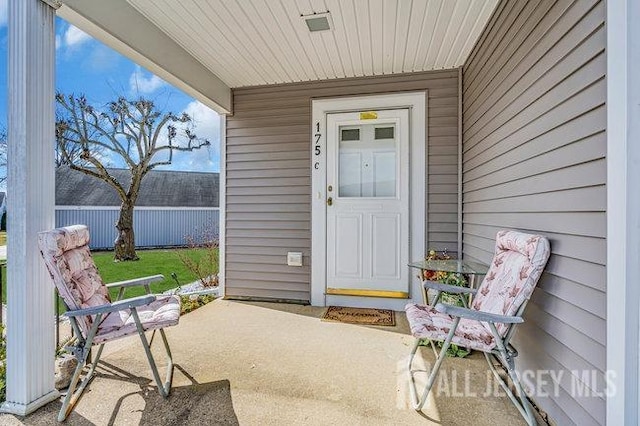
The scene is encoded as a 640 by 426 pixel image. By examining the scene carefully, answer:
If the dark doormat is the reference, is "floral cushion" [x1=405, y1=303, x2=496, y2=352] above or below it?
above

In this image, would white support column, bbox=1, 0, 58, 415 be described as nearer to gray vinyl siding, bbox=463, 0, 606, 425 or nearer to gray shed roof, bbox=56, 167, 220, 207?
gray vinyl siding, bbox=463, 0, 606, 425

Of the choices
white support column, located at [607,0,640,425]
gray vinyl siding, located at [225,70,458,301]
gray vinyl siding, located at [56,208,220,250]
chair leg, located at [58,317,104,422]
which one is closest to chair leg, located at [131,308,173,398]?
chair leg, located at [58,317,104,422]

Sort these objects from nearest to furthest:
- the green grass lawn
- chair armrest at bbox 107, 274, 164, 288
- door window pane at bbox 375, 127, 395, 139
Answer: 1. chair armrest at bbox 107, 274, 164, 288
2. door window pane at bbox 375, 127, 395, 139
3. the green grass lawn

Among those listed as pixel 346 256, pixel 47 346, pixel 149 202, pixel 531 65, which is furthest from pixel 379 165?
pixel 149 202

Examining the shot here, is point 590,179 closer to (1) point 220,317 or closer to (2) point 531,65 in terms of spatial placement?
(2) point 531,65

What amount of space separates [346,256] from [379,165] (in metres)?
1.13

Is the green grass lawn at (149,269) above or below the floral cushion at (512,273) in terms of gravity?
below

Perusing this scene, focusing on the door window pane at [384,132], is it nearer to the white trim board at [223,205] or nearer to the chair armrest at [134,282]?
the white trim board at [223,205]

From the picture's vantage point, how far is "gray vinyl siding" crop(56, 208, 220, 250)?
34.2 ft

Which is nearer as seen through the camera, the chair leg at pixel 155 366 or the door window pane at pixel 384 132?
the chair leg at pixel 155 366

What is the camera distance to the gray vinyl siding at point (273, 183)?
12.2 ft

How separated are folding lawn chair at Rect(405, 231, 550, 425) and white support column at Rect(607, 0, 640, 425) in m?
0.44

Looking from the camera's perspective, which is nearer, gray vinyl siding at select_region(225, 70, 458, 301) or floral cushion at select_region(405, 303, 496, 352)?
floral cushion at select_region(405, 303, 496, 352)

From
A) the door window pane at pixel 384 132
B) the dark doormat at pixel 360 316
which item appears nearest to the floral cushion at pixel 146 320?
the dark doormat at pixel 360 316
